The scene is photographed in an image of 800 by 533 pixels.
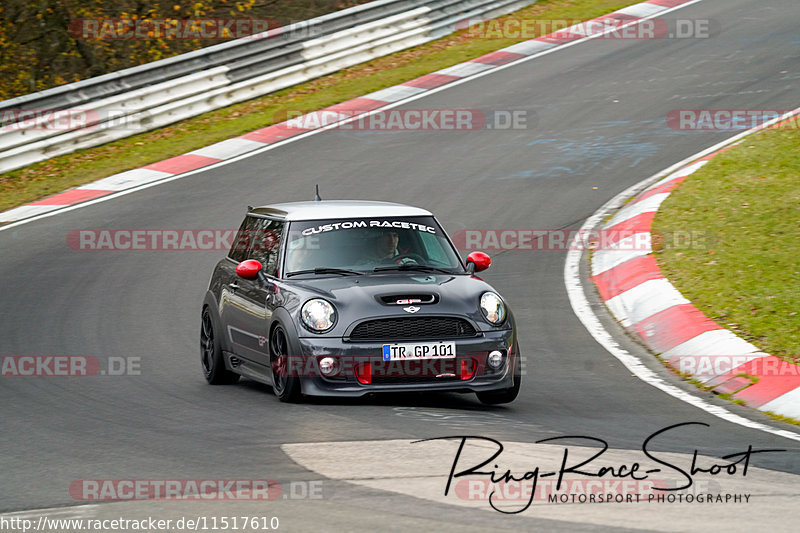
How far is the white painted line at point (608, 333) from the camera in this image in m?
7.68

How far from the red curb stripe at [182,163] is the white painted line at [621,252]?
7.10 meters

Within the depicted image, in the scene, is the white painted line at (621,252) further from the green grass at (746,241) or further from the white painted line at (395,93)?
the white painted line at (395,93)

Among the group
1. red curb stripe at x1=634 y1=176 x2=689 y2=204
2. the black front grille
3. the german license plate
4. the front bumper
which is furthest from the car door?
red curb stripe at x1=634 y1=176 x2=689 y2=204

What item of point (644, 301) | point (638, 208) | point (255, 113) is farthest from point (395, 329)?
point (255, 113)

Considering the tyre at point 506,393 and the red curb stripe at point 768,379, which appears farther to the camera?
the tyre at point 506,393

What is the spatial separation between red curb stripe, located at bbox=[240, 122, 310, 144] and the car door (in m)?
9.12

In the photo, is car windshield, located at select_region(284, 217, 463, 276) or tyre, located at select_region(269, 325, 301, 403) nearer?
tyre, located at select_region(269, 325, 301, 403)

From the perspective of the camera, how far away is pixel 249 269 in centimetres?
880

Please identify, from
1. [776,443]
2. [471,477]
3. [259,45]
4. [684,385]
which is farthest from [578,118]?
[471,477]

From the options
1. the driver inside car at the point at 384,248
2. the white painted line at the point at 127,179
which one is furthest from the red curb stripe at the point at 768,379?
the white painted line at the point at 127,179

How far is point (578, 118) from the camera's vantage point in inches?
742

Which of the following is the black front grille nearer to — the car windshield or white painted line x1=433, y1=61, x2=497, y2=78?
the car windshield

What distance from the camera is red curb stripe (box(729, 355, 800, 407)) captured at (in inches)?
316

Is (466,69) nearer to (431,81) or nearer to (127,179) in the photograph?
(431,81)
